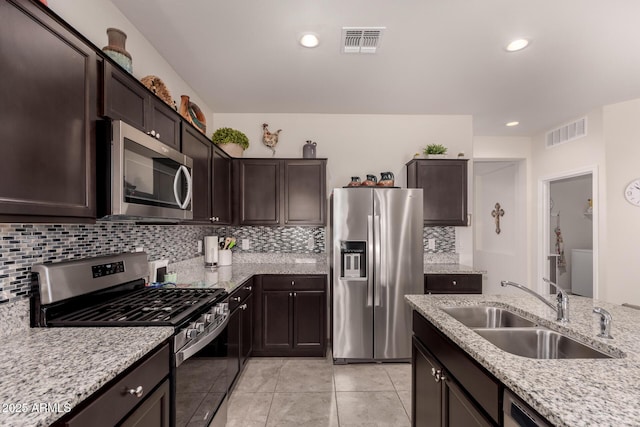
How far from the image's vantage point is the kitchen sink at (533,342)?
1.34 metres

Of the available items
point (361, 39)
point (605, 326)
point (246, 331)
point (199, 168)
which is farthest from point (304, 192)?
point (605, 326)

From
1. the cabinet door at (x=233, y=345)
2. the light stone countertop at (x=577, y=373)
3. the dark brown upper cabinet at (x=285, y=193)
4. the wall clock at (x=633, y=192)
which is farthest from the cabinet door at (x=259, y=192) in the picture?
the wall clock at (x=633, y=192)

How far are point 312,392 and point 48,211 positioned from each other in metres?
2.26

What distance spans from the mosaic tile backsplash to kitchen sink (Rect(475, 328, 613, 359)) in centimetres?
211

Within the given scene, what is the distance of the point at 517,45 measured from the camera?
7.64ft

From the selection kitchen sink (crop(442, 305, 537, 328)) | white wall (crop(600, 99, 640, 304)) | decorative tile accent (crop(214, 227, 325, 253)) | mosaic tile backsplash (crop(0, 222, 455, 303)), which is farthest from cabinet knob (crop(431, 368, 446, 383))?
white wall (crop(600, 99, 640, 304))

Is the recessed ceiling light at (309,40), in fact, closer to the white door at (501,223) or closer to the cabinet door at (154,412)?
the cabinet door at (154,412)

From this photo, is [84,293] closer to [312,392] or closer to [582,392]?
[312,392]

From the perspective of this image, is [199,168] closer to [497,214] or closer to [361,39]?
[361,39]

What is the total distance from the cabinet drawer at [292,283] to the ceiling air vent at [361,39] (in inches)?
83.7

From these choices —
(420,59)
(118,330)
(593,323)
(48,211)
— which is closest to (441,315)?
(593,323)

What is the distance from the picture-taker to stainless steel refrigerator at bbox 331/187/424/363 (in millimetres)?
3088

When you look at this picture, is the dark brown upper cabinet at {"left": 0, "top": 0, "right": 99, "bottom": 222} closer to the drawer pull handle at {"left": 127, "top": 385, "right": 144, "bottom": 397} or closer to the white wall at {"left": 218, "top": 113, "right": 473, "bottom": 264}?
the drawer pull handle at {"left": 127, "top": 385, "right": 144, "bottom": 397}

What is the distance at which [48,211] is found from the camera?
1.13m
